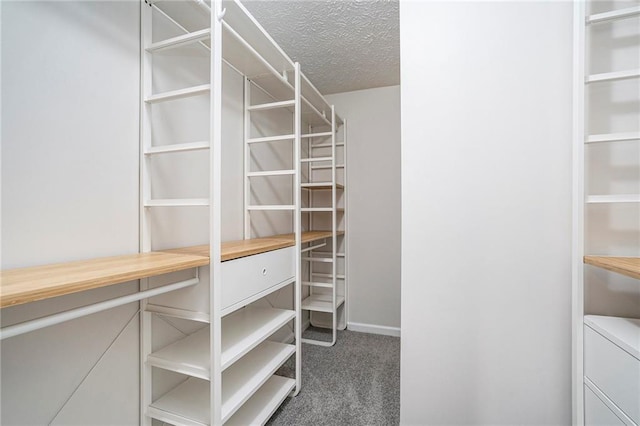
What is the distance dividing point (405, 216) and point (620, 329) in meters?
0.84

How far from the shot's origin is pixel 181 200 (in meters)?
1.09

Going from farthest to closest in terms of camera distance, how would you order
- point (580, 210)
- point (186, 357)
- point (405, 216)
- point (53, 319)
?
point (405, 216)
point (186, 357)
point (580, 210)
point (53, 319)

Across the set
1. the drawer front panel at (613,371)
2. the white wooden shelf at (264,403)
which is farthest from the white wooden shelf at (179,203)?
the drawer front panel at (613,371)

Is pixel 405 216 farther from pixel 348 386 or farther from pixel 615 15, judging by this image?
pixel 348 386

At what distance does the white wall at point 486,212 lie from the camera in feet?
3.68

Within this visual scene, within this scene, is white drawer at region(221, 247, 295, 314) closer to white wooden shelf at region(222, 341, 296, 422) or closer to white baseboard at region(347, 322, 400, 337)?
white wooden shelf at region(222, 341, 296, 422)

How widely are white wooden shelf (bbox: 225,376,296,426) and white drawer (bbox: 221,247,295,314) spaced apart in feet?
2.08

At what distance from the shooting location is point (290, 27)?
1.81 meters

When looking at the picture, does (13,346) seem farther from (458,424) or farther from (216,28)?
(458,424)

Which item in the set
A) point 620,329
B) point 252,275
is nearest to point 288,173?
point 252,275

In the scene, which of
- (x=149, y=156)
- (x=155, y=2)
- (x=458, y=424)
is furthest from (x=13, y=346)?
(x=458, y=424)

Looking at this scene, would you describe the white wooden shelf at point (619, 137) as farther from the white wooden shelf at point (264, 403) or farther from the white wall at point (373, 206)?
the white wooden shelf at point (264, 403)

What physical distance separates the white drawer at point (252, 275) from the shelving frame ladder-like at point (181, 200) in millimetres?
96

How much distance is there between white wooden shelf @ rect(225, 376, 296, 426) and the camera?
140cm
